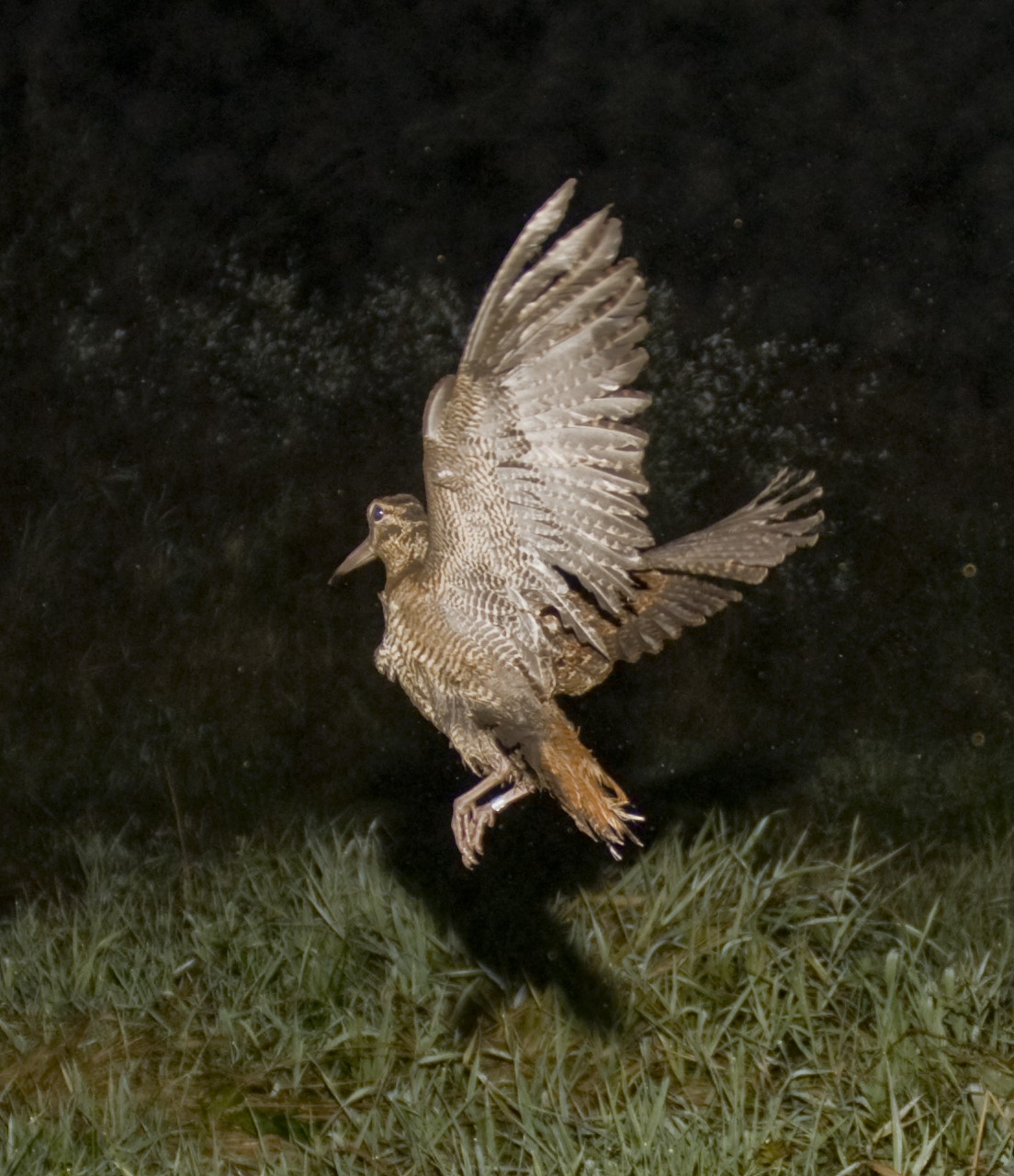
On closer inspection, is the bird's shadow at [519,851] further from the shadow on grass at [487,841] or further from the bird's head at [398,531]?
the bird's head at [398,531]

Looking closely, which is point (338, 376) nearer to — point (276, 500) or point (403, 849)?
point (276, 500)

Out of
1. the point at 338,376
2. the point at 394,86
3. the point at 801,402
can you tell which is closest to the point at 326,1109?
the point at 338,376

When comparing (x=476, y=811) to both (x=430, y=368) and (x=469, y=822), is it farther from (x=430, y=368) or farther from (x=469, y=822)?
(x=430, y=368)

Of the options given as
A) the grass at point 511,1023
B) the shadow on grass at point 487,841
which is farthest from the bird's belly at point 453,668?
the shadow on grass at point 487,841

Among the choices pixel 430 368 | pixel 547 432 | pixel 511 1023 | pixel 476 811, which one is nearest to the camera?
pixel 547 432

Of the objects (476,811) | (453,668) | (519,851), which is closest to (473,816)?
(476,811)

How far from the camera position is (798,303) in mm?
1872

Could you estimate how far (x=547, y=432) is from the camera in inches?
36.9

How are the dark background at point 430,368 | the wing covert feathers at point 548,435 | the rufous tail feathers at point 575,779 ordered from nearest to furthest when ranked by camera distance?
the wing covert feathers at point 548,435 < the rufous tail feathers at point 575,779 < the dark background at point 430,368

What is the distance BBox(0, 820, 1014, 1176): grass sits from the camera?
1534mm

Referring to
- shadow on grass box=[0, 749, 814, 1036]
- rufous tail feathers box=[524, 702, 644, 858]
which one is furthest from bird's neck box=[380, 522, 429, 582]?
shadow on grass box=[0, 749, 814, 1036]

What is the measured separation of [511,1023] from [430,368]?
82 centimetres

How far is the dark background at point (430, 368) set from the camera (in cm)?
180

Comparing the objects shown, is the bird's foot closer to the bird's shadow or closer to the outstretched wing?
the outstretched wing
